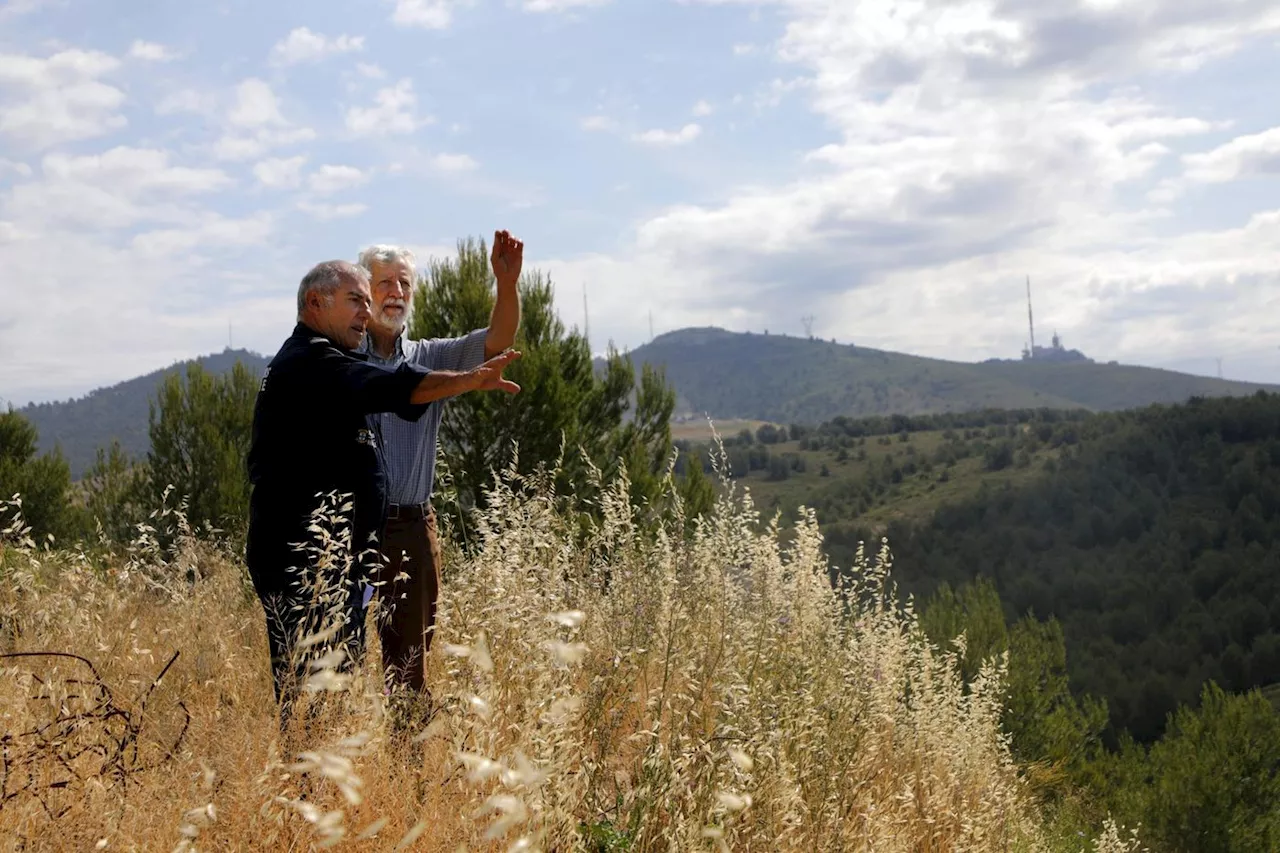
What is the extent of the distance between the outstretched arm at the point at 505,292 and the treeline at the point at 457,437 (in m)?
2.05

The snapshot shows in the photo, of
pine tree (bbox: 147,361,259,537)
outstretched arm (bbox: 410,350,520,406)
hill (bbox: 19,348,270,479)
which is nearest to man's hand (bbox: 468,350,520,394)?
outstretched arm (bbox: 410,350,520,406)

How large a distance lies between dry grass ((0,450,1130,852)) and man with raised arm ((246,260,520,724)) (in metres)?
0.38

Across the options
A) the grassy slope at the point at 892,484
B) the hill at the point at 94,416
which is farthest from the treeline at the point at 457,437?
the hill at the point at 94,416

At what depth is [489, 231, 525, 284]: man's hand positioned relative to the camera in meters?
3.57

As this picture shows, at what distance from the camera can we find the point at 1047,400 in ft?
629

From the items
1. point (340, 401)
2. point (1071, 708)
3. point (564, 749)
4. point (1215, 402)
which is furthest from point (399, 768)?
point (1215, 402)

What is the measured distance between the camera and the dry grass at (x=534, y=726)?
2.02 meters

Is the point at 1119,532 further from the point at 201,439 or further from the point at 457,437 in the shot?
the point at 457,437

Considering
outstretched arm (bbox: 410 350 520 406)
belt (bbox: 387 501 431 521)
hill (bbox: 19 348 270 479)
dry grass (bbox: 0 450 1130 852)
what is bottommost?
dry grass (bbox: 0 450 1130 852)

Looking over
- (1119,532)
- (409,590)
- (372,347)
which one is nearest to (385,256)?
(372,347)

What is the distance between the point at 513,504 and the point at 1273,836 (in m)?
24.8

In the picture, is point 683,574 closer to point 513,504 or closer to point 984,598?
point 513,504

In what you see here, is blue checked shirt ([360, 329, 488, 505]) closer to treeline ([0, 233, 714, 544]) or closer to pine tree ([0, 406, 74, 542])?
treeline ([0, 233, 714, 544])

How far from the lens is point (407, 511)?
11.5 feet
